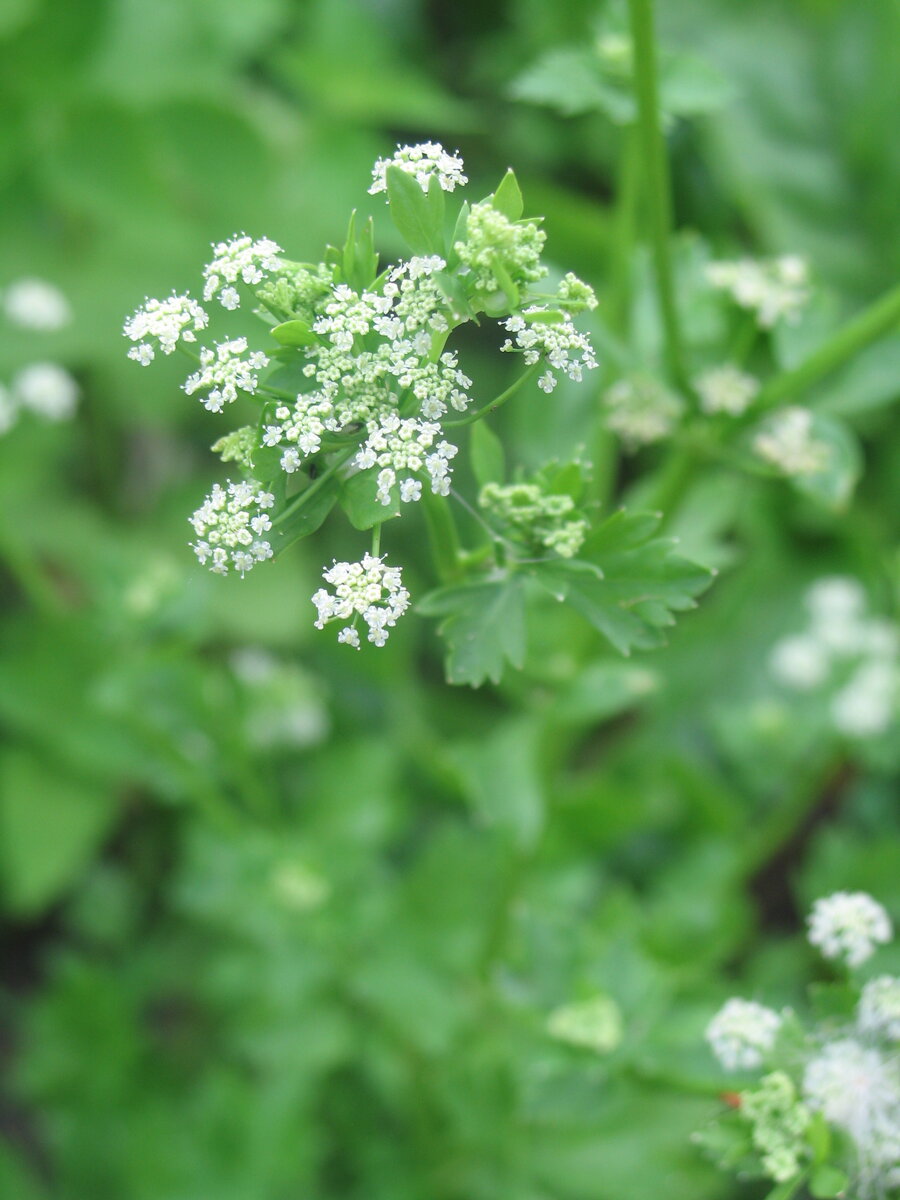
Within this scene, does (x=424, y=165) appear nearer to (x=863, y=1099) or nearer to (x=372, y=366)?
(x=372, y=366)

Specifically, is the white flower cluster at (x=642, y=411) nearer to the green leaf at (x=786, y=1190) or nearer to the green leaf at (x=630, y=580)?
the green leaf at (x=630, y=580)

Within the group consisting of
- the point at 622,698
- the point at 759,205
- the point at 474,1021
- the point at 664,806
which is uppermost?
the point at 759,205

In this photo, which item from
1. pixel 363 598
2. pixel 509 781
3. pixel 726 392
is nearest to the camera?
pixel 363 598

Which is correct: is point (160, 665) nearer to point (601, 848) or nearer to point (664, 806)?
point (601, 848)

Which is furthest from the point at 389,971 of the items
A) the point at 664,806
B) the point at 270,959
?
the point at 664,806

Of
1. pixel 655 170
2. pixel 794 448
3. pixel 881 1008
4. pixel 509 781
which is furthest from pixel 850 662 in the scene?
pixel 881 1008

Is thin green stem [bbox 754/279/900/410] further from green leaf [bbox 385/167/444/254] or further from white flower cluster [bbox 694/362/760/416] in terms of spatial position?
green leaf [bbox 385/167/444/254]
